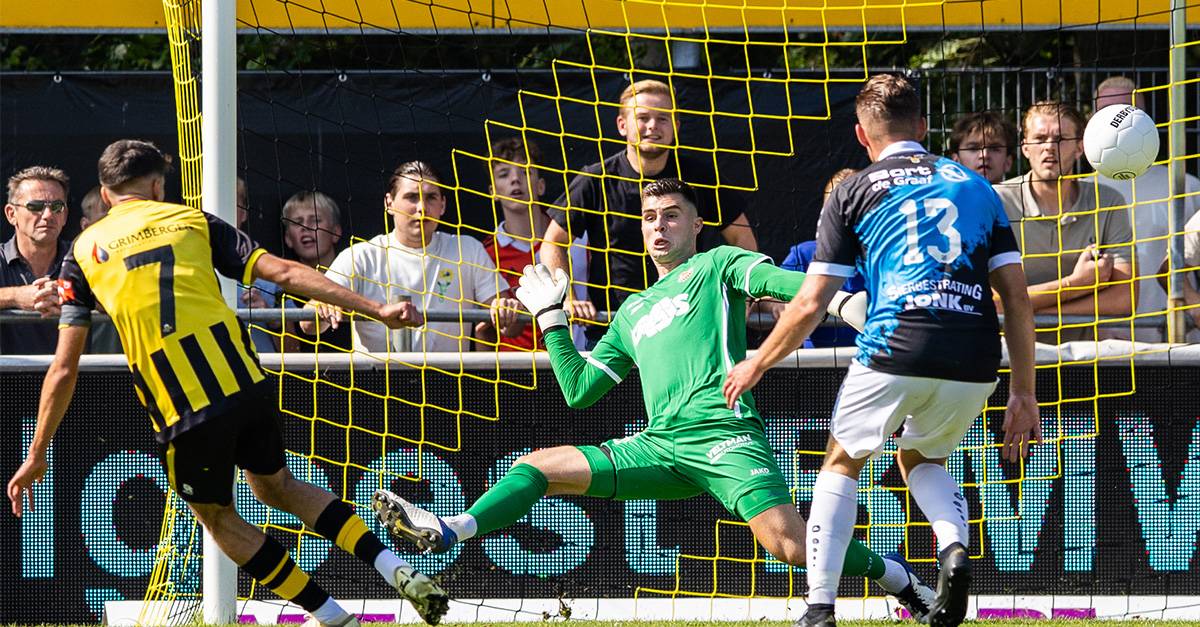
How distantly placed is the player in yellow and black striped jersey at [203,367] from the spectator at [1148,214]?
3911mm

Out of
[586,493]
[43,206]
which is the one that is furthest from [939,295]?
[43,206]

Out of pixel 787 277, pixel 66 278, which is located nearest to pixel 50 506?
pixel 66 278

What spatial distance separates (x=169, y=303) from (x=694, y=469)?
6.87 feet

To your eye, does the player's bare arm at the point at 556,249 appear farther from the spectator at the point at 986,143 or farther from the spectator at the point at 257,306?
the spectator at the point at 986,143

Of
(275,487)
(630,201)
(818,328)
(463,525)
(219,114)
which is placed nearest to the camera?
(275,487)

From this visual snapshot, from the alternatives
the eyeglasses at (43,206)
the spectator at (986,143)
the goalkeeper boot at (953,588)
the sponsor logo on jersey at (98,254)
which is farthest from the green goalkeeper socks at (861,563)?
the eyeglasses at (43,206)

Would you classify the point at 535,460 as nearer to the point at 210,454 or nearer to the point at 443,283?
the point at 210,454

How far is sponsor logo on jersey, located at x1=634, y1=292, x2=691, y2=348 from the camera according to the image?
5.29 m

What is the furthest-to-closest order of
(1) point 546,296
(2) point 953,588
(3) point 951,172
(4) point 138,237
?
(1) point 546,296 < (4) point 138,237 < (3) point 951,172 < (2) point 953,588

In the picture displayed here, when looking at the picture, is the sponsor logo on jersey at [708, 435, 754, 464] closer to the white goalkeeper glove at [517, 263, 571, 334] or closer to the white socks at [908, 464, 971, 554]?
the white socks at [908, 464, 971, 554]

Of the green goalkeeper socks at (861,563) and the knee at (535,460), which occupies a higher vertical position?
the knee at (535,460)

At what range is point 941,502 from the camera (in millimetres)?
4371

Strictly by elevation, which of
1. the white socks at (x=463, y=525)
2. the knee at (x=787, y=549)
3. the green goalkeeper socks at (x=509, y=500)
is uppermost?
the green goalkeeper socks at (x=509, y=500)

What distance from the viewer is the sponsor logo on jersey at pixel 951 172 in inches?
171
